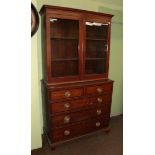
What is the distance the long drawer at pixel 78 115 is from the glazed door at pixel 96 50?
1.71ft

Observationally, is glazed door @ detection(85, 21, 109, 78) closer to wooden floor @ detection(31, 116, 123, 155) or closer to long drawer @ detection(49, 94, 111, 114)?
long drawer @ detection(49, 94, 111, 114)

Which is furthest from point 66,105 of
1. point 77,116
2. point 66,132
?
point 66,132

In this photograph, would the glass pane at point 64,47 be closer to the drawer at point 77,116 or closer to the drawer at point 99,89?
the drawer at point 99,89

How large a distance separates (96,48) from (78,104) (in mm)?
956

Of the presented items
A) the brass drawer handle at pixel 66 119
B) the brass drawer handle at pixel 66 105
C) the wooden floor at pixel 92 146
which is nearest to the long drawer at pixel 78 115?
the brass drawer handle at pixel 66 119

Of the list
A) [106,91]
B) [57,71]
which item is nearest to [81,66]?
[57,71]

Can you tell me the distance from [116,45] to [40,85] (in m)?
1.61

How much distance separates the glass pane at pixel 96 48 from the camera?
2.47 m

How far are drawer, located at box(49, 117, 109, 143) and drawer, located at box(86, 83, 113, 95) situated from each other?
435 millimetres

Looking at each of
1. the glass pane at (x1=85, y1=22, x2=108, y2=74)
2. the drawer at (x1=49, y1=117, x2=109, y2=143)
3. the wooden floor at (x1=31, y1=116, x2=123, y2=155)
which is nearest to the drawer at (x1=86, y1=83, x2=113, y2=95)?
the glass pane at (x1=85, y1=22, x2=108, y2=74)
